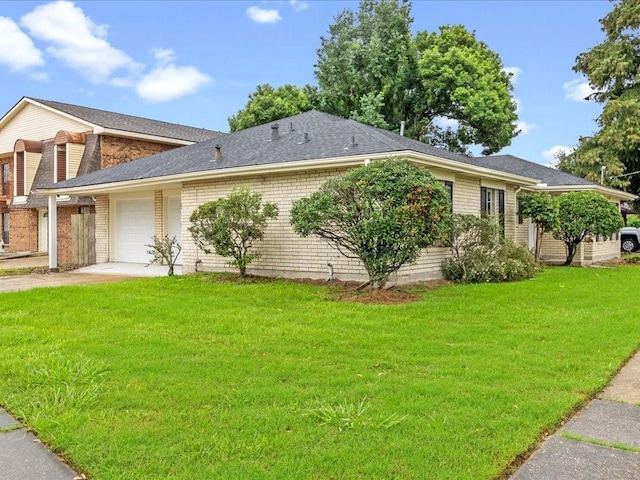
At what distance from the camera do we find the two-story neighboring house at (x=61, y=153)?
20.9 metres

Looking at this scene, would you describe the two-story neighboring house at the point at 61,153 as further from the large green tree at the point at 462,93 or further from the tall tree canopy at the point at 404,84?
the large green tree at the point at 462,93

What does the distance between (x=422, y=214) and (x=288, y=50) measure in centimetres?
1711

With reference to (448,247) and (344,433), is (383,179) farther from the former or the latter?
(344,433)

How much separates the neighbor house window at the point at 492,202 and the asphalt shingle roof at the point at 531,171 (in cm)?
303

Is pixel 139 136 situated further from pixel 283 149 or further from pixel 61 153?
pixel 283 149

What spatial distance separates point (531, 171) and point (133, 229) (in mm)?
15484

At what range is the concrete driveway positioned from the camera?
12758mm

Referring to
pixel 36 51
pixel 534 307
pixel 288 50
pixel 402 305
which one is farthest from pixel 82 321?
pixel 36 51

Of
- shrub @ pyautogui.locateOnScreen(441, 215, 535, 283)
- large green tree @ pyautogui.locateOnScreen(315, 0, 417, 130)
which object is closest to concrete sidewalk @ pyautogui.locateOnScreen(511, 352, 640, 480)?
shrub @ pyautogui.locateOnScreen(441, 215, 535, 283)

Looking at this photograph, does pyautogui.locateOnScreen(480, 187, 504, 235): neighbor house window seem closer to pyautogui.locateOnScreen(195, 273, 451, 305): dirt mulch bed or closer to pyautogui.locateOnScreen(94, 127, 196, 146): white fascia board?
pyautogui.locateOnScreen(195, 273, 451, 305): dirt mulch bed

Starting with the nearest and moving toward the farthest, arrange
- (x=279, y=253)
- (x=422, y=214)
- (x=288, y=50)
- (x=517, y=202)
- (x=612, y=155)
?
(x=422, y=214) < (x=279, y=253) < (x=517, y=202) < (x=288, y=50) < (x=612, y=155)

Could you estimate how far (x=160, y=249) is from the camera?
13594 mm

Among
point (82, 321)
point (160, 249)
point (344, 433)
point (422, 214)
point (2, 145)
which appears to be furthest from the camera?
point (2, 145)

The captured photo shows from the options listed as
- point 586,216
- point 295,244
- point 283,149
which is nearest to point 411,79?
point 586,216
